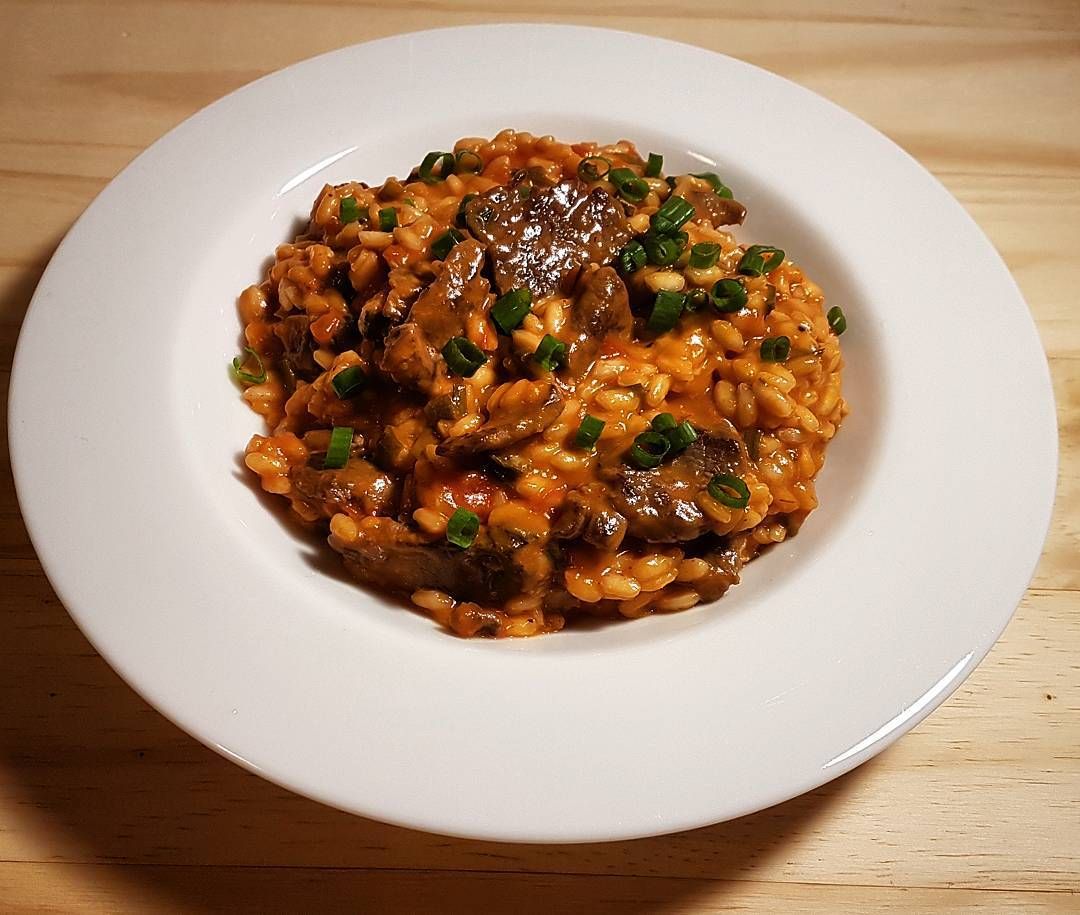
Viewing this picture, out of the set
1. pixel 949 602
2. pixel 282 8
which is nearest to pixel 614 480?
pixel 949 602

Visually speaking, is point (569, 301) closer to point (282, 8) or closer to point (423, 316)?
point (423, 316)

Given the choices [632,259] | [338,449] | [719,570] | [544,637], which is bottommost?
[544,637]

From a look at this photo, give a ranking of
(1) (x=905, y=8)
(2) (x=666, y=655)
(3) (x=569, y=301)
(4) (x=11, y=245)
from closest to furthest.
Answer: (2) (x=666, y=655) → (3) (x=569, y=301) → (4) (x=11, y=245) → (1) (x=905, y=8)

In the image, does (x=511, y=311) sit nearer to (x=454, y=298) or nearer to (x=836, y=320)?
(x=454, y=298)

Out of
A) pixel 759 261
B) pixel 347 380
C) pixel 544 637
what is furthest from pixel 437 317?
pixel 759 261

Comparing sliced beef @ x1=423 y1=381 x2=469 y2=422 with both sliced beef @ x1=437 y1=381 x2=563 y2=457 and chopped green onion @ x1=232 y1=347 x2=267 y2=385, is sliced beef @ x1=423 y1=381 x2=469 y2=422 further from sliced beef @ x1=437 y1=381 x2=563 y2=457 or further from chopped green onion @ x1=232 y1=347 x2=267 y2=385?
chopped green onion @ x1=232 y1=347 x2=267 y2=385

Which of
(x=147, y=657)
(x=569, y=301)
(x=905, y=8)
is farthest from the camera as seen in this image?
(x=905, y=8)
